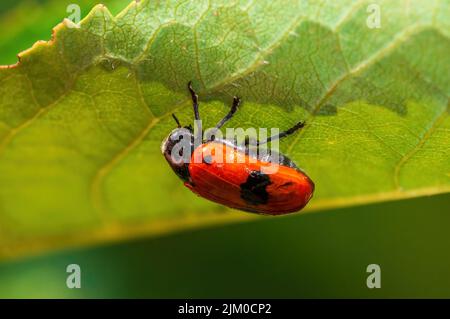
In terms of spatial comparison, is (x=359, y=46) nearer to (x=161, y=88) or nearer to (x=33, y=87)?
(x=161, y=88)

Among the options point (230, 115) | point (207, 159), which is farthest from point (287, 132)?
point (207, 159)

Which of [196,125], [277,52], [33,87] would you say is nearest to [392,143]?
[277,52]

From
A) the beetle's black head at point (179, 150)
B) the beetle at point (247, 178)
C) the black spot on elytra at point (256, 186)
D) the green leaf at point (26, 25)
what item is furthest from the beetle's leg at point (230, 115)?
the green leaf at point (26, 25)

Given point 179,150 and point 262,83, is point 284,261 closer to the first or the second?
point 179,150

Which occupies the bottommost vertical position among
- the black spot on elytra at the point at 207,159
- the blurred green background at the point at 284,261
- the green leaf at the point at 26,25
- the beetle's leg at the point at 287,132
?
the blurred green background at the point at 284,261

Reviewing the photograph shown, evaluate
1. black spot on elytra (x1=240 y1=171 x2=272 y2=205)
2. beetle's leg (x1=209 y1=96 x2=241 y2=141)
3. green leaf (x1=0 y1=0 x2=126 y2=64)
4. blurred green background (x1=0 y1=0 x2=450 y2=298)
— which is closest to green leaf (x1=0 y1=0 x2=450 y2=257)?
beetle's leg (x1=209 y1=96 x2=241 y2=141)

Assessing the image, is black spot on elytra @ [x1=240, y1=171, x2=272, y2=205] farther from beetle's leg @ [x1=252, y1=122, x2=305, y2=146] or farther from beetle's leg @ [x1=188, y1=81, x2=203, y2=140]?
beetle's leg @ [x1=188, y1=81, x2=203, y2=140]

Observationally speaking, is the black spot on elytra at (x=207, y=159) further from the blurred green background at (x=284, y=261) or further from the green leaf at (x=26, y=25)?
the green leaf at (x=26, y=25)
